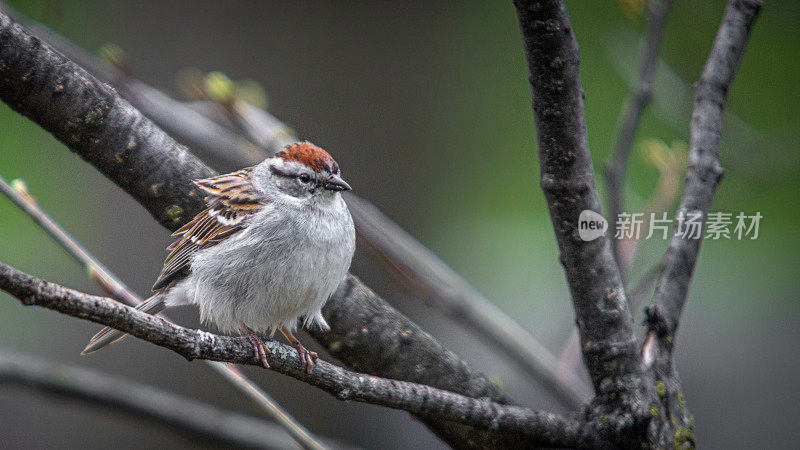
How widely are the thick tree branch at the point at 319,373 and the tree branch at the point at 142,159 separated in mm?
140

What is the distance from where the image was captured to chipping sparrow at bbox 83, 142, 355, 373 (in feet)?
5.83

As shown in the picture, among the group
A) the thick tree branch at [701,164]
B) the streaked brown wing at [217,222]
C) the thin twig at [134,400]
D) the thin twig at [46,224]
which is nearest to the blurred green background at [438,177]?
the thick tree branch at [701,164]

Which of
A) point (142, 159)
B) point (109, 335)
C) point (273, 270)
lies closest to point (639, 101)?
point (273, 270)

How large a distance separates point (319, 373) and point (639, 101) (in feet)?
4.21

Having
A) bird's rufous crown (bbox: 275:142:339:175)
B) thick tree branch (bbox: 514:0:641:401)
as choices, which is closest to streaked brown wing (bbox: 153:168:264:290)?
bird's rufous crown (bbox: 275:142:339:175)

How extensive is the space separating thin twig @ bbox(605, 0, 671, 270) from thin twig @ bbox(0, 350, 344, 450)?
4.37ft

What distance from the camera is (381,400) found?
5.08ft

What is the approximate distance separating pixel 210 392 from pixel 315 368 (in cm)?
212

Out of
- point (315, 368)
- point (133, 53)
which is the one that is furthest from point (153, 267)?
point (315, 368)

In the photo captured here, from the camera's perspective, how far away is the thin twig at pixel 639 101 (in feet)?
6.38

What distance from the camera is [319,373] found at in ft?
4.88

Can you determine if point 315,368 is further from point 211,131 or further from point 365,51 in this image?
point 365,51

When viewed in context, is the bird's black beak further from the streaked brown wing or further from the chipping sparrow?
the streaked brown wing

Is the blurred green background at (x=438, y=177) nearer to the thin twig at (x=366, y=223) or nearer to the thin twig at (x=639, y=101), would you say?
the thin twig at (x=639, y=101)
